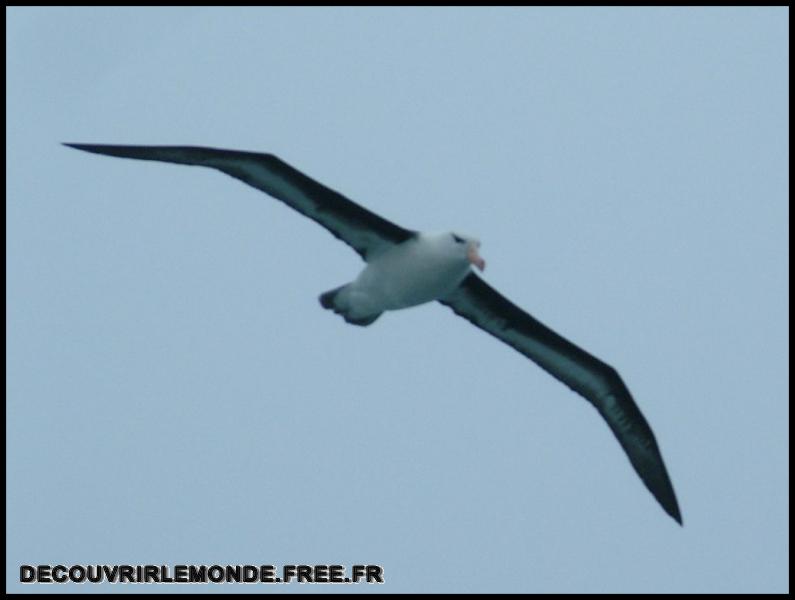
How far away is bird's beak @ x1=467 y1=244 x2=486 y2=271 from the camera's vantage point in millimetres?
17156

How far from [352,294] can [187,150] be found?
2342mm

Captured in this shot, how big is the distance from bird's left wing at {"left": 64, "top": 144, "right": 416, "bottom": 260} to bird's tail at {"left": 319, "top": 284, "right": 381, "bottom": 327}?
484mm

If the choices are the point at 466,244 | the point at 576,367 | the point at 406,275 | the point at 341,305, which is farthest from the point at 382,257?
the point at 576,367

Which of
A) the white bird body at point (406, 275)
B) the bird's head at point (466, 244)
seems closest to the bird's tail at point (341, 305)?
the white bird body at point (406, 275)

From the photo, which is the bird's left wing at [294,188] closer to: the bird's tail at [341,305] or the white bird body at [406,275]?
the white bird body at [406,275]

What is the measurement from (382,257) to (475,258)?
107 centimetres

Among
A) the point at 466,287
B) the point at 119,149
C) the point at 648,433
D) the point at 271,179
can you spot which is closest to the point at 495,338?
the point at 466,287

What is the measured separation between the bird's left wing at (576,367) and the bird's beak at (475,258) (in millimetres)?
1524

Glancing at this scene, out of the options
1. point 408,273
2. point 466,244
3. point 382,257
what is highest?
point 382,257

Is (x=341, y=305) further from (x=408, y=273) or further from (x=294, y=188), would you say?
(x=294, y=188)

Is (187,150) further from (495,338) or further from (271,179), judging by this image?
(495,338)

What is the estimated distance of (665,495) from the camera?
1984 centimetres

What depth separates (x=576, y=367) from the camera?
1952 centimetres

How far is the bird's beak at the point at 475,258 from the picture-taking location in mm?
17156
